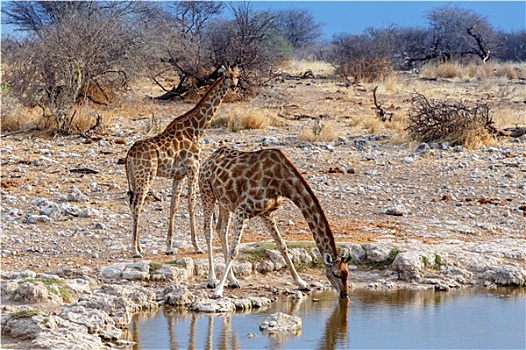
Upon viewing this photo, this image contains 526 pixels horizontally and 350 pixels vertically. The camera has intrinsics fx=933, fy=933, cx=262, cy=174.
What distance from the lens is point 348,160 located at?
14844 millimetres

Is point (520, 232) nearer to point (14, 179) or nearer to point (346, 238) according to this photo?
point (346, 238)

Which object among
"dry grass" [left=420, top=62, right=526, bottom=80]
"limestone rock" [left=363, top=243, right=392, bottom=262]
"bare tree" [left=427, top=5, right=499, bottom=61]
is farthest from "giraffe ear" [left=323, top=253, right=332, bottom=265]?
"bare tree" [left=427, top=5, right=499, bottom=61]

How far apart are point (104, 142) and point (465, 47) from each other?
100 feet

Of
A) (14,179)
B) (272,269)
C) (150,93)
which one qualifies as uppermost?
(150,93)

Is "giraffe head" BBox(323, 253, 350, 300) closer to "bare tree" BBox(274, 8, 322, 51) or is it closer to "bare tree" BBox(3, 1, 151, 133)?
"bare tree" BBox(3, 1, 151, 133)

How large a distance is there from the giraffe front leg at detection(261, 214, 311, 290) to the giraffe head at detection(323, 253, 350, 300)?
66 cm

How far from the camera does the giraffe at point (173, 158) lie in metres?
9.54

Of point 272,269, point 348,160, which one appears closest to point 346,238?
point 272,269

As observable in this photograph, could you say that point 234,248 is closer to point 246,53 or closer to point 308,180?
point 308,180

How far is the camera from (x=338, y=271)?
26.7ft

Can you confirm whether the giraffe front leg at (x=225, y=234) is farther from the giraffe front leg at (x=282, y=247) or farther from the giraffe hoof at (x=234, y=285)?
the giraffe front leg at (x=282, y=247)

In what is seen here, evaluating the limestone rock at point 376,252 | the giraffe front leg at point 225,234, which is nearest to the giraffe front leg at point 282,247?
the giraffe front leg at point 225,234

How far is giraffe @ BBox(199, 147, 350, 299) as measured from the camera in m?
8.20

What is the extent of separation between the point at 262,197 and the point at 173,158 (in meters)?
1.70
